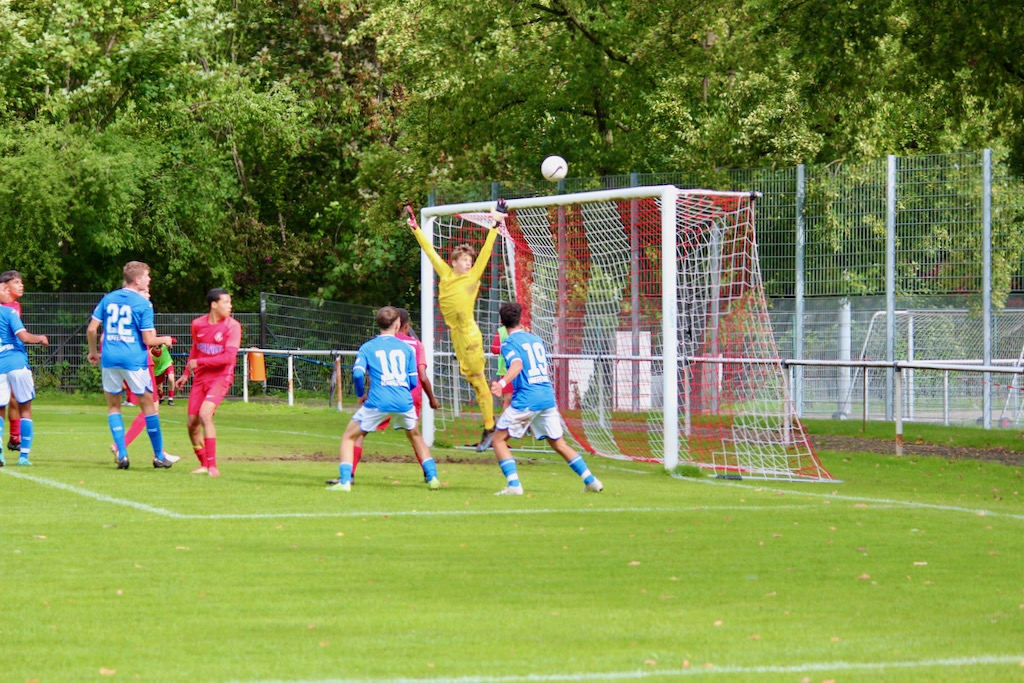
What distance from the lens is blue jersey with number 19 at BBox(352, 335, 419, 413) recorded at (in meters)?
12.9

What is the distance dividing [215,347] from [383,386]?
2.32 m

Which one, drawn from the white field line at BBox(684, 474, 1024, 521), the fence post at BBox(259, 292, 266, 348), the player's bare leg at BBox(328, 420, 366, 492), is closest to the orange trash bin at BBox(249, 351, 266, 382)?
the fence post at BBox(259, 292, 266, 348)

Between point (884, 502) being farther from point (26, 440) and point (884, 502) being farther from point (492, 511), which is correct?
point (26, 440)

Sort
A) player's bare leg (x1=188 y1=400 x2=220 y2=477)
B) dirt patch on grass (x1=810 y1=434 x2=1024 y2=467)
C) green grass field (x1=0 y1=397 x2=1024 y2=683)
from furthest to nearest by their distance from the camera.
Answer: dirt patch on grass (x1=810 y1=434 x2=1024 y2=467) → player's bare leg (x1=188 y1=400 x2=220 y2=477) → green grass field (x1=0 y1=397 x2=1024 y2=683)

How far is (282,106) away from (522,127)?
798 cm

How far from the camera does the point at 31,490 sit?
12.9 metres

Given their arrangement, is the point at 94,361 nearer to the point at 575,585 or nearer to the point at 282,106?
the point at 575,585

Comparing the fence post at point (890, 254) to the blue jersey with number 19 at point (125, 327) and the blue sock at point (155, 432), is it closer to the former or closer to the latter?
the blue sock at point (155, 432)

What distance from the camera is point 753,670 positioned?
6348 millimetres

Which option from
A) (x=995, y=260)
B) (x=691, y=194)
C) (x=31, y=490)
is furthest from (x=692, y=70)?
(x=31, y=490)

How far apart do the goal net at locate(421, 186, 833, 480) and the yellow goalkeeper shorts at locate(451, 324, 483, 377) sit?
6.35ft

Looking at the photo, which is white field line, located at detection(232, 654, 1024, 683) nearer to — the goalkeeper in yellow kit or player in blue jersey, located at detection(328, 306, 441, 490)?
player in blue jersey, located at detection(328, 306, 441, 490)

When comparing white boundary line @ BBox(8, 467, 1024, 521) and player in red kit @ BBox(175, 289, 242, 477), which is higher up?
player in red kit @ BBox(175, 289, 242, 477)

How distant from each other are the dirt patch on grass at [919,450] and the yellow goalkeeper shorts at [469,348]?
5294 mm
